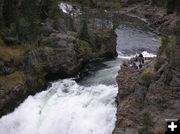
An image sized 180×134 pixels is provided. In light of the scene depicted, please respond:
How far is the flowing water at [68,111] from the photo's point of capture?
3800cm

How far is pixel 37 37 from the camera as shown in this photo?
52.7 m

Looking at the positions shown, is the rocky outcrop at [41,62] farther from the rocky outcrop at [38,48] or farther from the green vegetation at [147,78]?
the green vegetation at [147,78]

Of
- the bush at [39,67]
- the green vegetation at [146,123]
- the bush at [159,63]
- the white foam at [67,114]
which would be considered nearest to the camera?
the green vegetation at [146,123]

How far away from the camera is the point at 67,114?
131 feet

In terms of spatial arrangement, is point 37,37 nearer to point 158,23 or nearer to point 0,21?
point 0,21

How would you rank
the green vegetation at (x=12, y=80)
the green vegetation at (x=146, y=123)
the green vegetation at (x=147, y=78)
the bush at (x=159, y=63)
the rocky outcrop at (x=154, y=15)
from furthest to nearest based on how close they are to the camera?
1. the rocky outcrop at (x=154, y=15)
2. the green vegetation at (x=12, y=80)
3. the bush at (x=159, y=63)
4. the green vegetation at (x=147, y=78)
5. the green vegetation at (x=146, y=123)

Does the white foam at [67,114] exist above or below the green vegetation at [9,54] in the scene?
below

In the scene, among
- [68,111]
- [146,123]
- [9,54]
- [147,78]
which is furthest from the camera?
[9,54]

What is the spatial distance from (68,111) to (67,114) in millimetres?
405

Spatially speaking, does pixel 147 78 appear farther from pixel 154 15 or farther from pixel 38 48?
pixel 154 15

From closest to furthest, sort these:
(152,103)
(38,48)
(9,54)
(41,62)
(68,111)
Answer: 1. (152,103)
2. (68,111)
3. (9,54)
4. (41,62)
5. (38,48)

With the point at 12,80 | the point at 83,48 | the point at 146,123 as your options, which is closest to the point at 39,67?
the point at 12,80

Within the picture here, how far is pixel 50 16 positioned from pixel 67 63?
Result: 40.3 ft

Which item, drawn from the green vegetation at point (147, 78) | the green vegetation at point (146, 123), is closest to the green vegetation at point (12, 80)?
the green vegetation at point (147, 78)
